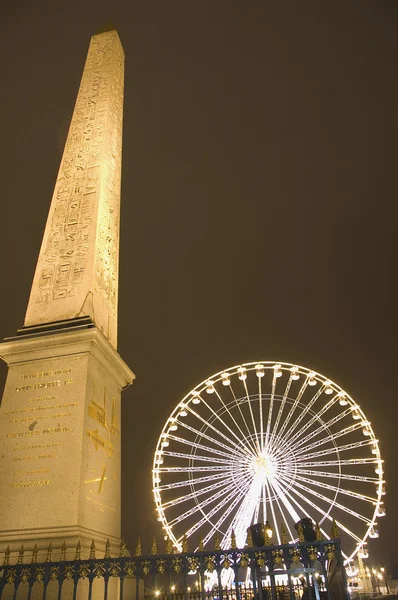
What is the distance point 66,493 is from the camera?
553cm

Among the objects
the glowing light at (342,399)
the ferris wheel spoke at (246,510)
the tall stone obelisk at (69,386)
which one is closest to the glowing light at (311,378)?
the glowing light at (342,399)

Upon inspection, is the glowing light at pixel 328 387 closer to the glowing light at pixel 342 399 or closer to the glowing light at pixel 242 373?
the glowing light at pixel 342 399

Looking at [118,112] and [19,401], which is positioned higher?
[118,112]

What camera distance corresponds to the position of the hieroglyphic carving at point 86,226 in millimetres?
7512

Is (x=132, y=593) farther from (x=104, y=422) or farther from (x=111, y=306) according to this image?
(x=111, y=306)

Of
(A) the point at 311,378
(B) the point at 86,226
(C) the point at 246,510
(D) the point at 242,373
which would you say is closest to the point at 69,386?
(B) the point at 86,226

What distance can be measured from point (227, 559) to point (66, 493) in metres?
1.88

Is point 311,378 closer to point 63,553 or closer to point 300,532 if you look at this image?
point 300,532

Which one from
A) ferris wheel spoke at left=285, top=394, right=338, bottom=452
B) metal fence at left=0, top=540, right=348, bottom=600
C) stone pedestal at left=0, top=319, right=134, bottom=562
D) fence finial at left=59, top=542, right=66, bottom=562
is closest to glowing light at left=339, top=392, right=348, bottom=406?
ferris wheel spoke at left=285, top=394, right=338, bottom=452

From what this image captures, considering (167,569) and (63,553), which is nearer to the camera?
(167,569)

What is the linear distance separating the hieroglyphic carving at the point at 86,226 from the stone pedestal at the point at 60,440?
0.65 m

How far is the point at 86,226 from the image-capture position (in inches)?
326

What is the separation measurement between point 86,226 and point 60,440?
357cm

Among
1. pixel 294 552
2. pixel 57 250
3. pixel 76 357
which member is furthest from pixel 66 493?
pixel 57 250
